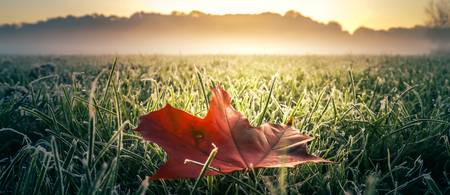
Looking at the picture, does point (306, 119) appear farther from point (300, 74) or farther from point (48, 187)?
point (300, 74)

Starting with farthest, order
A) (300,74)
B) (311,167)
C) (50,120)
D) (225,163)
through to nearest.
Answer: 1. (300,74)
2. (50,120)
3. (311,167)
4. (225,163)

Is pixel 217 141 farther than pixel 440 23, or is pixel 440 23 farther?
pixel 440 23

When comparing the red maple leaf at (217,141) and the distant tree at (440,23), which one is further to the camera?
the distant tree at (440,23)

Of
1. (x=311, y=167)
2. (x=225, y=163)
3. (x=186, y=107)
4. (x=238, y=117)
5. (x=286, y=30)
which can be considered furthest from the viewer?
(x=286, y=30)

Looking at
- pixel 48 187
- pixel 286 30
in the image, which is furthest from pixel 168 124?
pixel 286 30

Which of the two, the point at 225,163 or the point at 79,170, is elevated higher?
the point at 225,163

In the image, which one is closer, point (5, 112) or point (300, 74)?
point (5, 112)

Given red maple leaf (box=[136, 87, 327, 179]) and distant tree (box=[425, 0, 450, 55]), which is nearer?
red maple leaf (box=[136, 87, 327, 179])

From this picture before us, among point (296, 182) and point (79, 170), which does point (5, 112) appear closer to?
point (79, 170)
